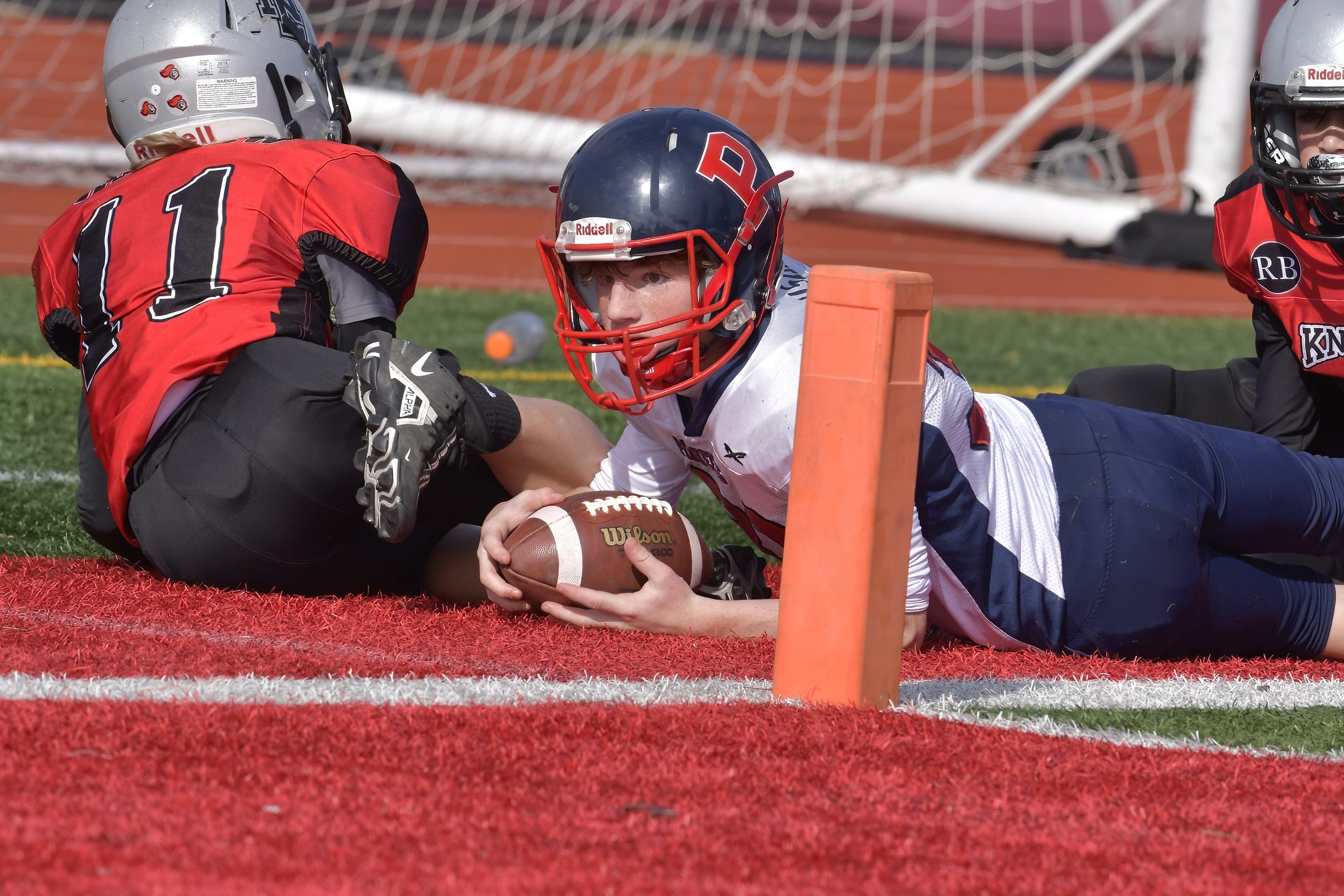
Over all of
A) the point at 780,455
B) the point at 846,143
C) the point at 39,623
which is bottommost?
the point at 39,623

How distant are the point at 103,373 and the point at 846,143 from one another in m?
12.8

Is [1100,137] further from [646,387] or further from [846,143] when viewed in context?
[646,387]

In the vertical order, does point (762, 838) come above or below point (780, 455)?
below

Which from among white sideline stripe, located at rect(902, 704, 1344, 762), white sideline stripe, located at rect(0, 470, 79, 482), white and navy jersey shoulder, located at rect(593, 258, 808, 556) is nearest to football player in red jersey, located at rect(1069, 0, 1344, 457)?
white and navy jersey shoulder, located at rect(593, 258, 808, 556)

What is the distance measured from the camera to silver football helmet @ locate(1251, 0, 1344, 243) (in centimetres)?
362

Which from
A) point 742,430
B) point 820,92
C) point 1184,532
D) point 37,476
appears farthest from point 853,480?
point 820,92

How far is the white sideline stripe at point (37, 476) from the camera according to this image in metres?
4.39

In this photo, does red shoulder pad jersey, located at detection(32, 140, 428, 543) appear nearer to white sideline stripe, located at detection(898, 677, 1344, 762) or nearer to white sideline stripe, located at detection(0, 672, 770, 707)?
white sideline stripe, located at detection(0, 672, 770, 707)

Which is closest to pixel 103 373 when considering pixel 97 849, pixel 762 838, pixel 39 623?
pixel 39 623

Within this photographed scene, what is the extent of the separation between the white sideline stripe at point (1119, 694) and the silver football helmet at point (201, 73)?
2043mm

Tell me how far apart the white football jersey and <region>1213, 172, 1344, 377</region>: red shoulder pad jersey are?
40.5 inches

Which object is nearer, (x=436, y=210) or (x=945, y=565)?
(x=945, y=565)

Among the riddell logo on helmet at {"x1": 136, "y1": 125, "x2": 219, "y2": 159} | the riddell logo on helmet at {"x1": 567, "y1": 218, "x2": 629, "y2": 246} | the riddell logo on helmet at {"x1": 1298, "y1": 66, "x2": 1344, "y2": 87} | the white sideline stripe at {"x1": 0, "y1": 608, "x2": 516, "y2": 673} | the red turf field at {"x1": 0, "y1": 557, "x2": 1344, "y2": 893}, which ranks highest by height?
the riddell logo on helmet at {"x1": 1298, "y1": 66, "x2": 1344, "y2": 87}

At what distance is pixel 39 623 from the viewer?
9.37 feet
